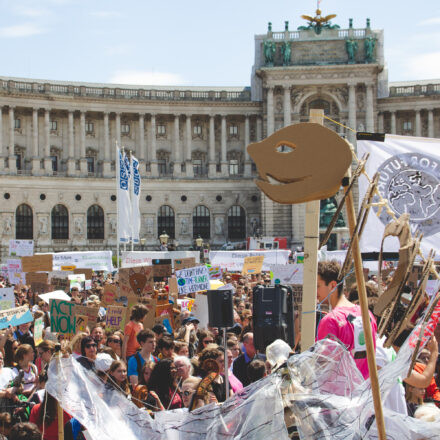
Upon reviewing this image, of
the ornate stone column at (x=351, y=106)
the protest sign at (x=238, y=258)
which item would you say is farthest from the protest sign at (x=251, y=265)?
the ornate stone column at (x=351, y=106)

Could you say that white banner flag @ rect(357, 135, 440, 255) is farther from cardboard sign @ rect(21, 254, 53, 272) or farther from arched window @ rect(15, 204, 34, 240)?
arched window @ rect(15, 204, 34, 240)

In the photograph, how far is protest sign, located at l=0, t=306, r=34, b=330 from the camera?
12359 millimetres

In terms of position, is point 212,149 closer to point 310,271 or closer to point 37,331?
point 37,331

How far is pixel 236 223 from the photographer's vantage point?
62250 mm

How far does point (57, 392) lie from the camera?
5.43 m

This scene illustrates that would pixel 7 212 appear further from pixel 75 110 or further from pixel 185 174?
pixel 185 174

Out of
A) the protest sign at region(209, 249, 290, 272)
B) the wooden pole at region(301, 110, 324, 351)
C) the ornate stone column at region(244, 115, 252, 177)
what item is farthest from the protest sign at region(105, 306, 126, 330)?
the ornate stone column at region(244, 115, 252, 177)

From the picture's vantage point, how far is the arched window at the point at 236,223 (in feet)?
204

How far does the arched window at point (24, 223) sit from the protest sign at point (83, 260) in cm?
2918

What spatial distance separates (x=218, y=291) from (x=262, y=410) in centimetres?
426

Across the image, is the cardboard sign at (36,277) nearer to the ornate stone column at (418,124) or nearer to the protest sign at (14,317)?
the protest sign at (14,317)

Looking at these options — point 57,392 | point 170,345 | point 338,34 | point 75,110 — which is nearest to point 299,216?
point 338,34

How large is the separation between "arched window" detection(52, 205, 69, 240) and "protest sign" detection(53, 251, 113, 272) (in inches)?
1158

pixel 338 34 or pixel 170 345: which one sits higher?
pixel 338 34
